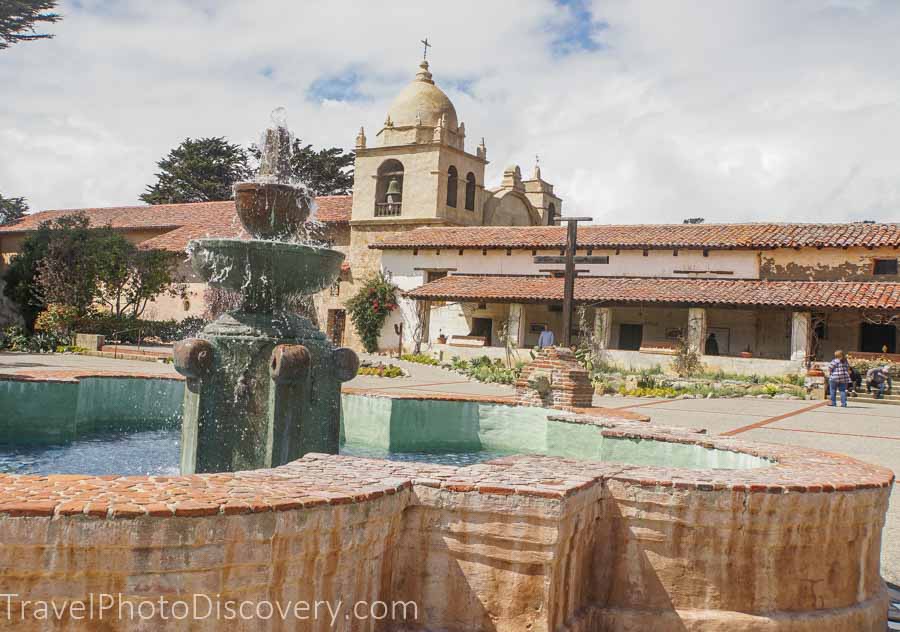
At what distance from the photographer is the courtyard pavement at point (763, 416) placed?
34.6 ft

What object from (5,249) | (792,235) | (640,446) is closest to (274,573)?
(640,446)

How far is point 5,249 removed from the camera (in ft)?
140

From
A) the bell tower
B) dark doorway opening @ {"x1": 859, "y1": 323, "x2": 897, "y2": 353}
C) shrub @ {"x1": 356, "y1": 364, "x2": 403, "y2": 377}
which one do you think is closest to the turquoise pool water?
shrub @ {"x1": 356, "y1": 364, "x2": 403, "y2": 377}

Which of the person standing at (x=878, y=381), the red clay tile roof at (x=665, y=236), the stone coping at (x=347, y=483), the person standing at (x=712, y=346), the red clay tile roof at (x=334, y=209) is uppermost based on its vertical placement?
the red clay tile roof at (x=334, y=209)

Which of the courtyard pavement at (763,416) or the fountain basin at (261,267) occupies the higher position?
the fountain basin at (261,267)

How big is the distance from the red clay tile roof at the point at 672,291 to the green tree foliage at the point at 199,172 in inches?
888

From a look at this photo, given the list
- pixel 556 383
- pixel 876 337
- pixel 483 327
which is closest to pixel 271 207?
pixel 556 383

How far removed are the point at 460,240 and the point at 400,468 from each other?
27678 mm

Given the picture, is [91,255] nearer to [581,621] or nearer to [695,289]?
[695,289]

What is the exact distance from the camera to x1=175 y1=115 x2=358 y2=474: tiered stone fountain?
567cm

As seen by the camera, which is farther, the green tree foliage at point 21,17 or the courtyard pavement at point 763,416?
the green tree foliage at point 21,17

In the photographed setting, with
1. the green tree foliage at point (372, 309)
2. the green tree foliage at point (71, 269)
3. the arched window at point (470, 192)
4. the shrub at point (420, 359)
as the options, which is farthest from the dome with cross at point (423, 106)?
the green tree foliage at point (71, 269)

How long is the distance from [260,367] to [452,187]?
29308 mm

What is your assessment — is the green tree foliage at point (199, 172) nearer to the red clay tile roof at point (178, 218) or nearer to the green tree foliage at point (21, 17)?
the red clay tile roof at point (178, 218)
